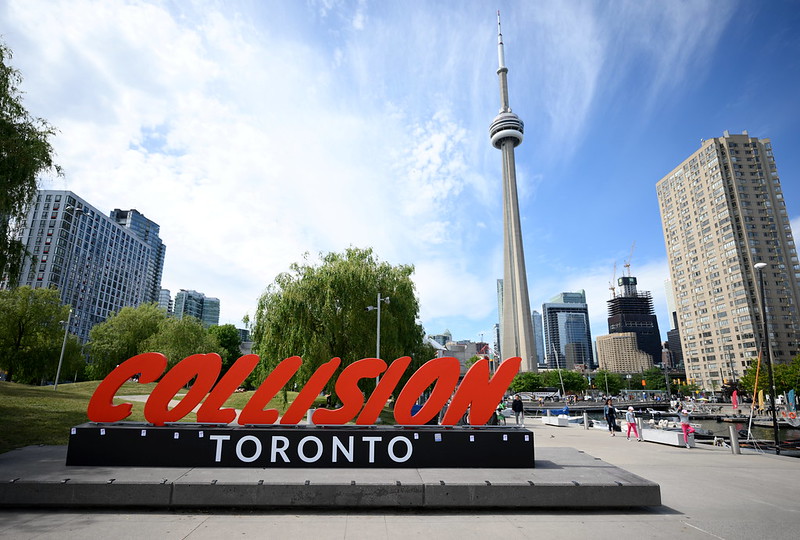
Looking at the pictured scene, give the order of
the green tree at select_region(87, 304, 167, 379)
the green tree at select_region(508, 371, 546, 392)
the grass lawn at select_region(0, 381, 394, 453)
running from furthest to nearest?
the green tree at select_region(508, 371, 546, 392)
the green tree at select_region(87, 304, 167, 379)
the grass lawn at select_region(0, 381, 394, 453)

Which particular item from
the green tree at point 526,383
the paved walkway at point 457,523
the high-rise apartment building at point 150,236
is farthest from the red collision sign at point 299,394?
the high-rise apartment building at point 150,236

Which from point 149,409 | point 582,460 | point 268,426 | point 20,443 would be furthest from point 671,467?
point 20,443

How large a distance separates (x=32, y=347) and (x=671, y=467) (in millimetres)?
51662

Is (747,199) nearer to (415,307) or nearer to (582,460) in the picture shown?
(415,307)

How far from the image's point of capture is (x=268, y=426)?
10562 millimetres

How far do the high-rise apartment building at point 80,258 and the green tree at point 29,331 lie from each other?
48008mm

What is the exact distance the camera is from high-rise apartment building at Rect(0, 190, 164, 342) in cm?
9406

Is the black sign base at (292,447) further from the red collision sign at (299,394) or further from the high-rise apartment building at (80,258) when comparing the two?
the high-rise apartment building at (80,258)

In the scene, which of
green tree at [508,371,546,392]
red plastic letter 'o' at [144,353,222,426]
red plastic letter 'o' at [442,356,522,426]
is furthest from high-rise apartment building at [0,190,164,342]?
green tree at [508,371,546,392]

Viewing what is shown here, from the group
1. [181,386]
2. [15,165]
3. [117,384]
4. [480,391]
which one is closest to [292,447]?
[181,386]

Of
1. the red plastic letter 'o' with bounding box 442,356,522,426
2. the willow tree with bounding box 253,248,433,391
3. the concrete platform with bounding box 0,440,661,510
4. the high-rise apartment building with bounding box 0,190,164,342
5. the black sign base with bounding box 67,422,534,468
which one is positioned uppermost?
the high-rise apartment building with bounding box 0,190,164,342

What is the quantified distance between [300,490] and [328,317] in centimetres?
1904

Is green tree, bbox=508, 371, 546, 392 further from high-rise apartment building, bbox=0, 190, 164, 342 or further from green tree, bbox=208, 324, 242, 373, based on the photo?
high-rise apartment building, bbox=0, 190, 164, 342

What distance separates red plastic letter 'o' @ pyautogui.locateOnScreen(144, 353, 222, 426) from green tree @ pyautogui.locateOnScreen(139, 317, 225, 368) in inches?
1619
